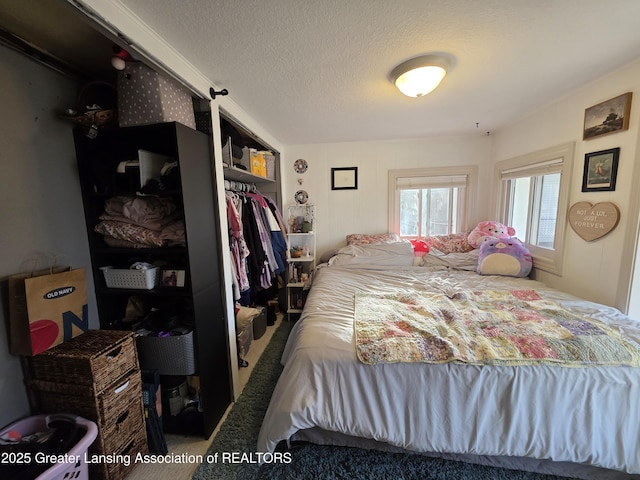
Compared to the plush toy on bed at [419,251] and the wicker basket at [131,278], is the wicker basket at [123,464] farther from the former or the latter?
the plush toy on bed at [419,251]

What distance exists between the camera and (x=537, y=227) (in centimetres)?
241

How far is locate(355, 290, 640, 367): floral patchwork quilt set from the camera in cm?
117

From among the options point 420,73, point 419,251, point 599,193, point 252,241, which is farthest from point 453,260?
point 252,241

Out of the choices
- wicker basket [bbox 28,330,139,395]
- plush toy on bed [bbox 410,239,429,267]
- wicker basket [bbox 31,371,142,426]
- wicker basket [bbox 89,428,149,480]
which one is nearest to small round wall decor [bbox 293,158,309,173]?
plush toy on bed [bbox 410,239,429,267]

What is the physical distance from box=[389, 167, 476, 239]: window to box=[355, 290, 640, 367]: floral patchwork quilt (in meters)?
1.54

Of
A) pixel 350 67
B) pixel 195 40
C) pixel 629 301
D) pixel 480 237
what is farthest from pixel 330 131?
pixel 629 301

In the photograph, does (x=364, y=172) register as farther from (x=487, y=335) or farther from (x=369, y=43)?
(x=487, y=335)

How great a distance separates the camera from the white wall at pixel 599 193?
5.00 ft

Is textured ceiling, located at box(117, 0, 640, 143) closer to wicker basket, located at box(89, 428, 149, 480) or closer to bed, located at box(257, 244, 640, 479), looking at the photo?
bed, located at box(257, 244, 640, 479)

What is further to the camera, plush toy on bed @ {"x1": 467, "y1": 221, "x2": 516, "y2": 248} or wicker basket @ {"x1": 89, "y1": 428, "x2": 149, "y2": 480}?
plush toy on bed @ {"x1": 467, "y1": 221, "x2": 516, "y2": 248}

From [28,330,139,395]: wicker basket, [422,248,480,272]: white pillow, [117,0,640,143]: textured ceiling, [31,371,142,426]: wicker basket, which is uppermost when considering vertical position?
[117,0,640,143]: textured ceiling

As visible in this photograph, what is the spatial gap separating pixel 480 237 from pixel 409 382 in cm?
216

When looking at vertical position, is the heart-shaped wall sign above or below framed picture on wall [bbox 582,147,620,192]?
below

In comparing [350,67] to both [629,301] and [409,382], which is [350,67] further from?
[629,301]
